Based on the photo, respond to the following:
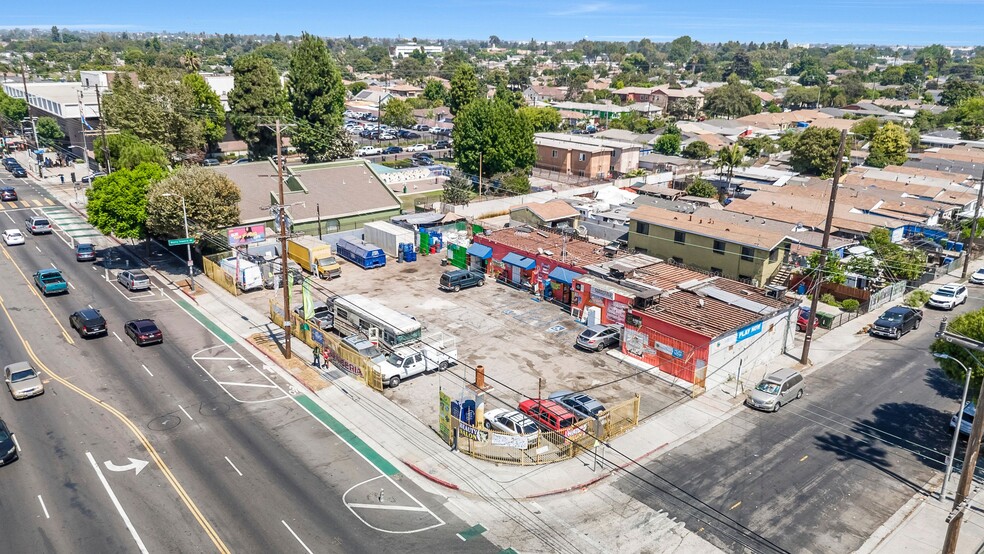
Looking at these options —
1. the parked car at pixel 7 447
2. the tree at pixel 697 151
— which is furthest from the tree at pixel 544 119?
the parked car at pixel 7 447

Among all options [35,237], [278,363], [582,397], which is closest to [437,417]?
[582,397]

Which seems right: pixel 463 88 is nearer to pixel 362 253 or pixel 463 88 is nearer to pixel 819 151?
pixel 819 151

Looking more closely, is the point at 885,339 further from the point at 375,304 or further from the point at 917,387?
the point at 375,304

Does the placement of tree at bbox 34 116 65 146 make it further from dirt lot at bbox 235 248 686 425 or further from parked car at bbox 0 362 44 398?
parked car at bbox 0 362 44 398

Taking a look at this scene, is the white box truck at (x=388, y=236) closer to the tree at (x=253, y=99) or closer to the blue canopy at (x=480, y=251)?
the blue canopy at (x=480, y=251)

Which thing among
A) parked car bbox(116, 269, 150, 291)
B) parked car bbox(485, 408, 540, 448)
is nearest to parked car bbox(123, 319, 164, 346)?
parked car bbox(116, 269, 150, 291)
